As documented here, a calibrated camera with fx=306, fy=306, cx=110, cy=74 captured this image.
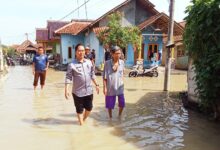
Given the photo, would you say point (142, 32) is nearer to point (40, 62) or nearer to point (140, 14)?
point (140, 14)

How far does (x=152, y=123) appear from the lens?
7062mm

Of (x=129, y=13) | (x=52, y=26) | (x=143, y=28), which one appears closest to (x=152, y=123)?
(x=143, y=28)

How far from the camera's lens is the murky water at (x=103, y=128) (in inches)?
217

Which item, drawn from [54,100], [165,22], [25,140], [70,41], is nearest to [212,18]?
[25,140]

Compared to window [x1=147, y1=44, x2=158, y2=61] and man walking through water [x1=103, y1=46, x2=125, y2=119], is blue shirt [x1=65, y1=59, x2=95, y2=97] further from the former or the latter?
window [x1=147, y1=44, x2=158, y2=61]

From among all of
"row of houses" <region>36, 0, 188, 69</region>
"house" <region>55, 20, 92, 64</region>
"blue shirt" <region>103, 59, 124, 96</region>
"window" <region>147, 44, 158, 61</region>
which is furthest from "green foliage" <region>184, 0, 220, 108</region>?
"house" <region>55, 20, 92, 64</region>

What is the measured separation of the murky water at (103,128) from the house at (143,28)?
15.0 meters

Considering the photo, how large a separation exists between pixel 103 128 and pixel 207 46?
2.78 m

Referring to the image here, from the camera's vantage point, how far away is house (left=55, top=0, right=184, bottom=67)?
2402 centimetres

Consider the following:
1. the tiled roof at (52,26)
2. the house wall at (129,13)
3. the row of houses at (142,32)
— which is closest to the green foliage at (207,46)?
the row of houses at (142,32)

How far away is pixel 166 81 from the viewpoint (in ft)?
39.7

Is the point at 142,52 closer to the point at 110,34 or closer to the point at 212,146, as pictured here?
the point at 110,34

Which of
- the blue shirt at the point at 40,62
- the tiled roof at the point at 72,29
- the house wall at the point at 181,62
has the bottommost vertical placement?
the house wall at the point at 181,62

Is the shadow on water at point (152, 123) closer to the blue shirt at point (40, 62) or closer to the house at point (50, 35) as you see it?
the blue shirt at point (40, 62)
